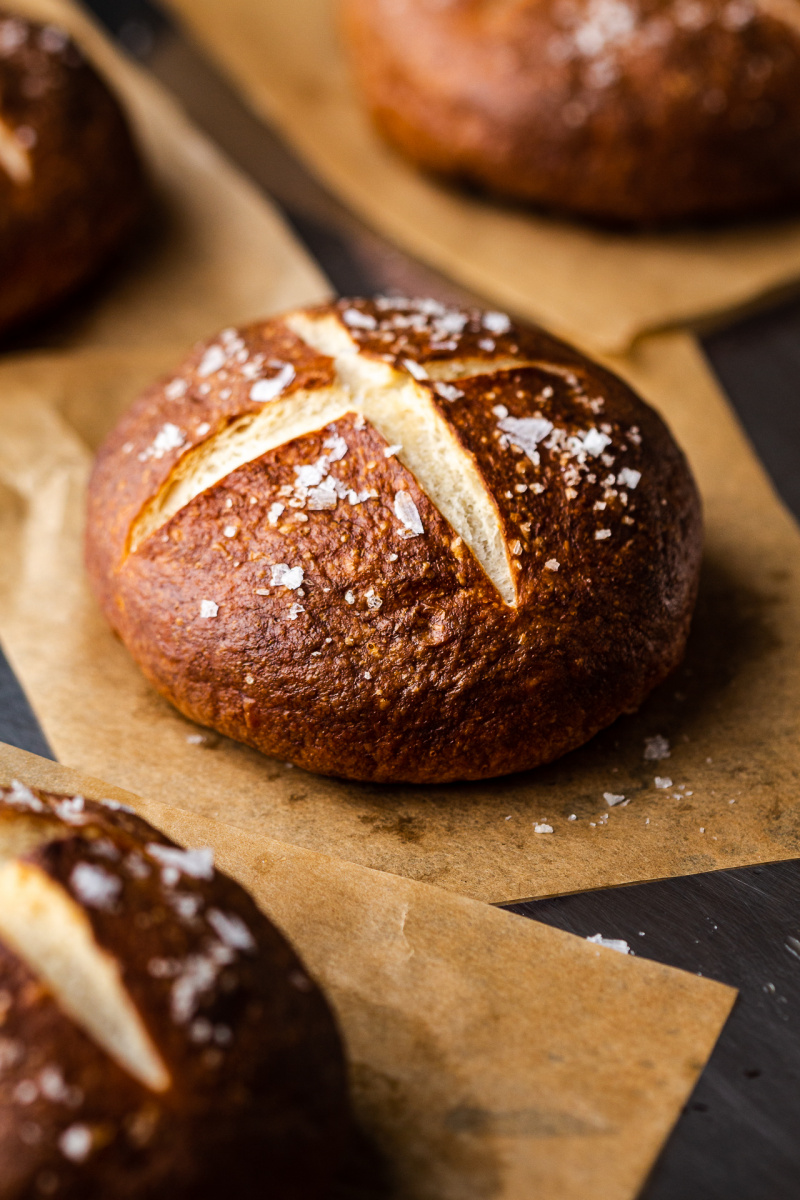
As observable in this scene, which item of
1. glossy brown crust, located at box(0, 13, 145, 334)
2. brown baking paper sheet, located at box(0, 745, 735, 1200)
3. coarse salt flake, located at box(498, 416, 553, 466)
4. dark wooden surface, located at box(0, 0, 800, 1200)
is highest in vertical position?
glossy brown crust, located at box(0, 13, 145, 334)

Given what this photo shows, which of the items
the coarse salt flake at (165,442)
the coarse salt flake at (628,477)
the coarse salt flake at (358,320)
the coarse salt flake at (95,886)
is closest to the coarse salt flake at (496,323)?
the coarse salt flake at (358,320)

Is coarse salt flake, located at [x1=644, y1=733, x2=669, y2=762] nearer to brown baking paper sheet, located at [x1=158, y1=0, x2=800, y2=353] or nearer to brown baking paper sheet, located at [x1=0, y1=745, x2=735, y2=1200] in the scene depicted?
brown baking paper sheet, located at [x1=0, y1=745, x2=735, y2=1200]

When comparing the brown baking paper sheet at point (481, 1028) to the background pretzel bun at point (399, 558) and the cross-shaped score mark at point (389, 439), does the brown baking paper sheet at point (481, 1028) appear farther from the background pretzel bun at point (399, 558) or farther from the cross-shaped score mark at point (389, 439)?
the cross-shaped score mark at point (389, 439)

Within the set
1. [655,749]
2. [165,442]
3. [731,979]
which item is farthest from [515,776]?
[165,442]

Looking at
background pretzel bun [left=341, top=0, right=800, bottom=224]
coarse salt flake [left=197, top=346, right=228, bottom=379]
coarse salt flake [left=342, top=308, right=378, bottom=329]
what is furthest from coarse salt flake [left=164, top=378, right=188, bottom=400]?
background pretzel bun [left=341, top=0, right=800, bottom=224]

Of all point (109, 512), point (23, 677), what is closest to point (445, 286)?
point (109, 512)

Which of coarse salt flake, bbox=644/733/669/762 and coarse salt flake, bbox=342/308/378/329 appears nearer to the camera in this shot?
coarse salt flake, bbox=644/733/669/762

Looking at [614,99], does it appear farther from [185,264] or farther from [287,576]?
[287,576]
